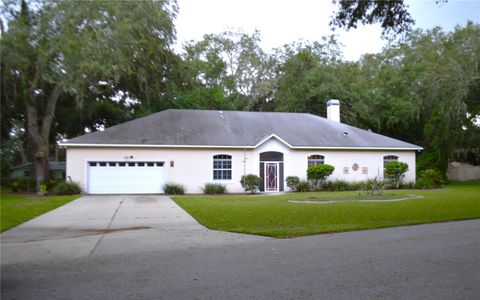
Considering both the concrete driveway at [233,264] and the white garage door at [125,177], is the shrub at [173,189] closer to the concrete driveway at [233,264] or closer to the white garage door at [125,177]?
the white garage door at [125,177]

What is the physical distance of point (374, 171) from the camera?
1099 inches

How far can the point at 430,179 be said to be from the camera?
2833cm

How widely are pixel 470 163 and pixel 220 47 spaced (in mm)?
25877

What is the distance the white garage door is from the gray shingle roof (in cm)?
130

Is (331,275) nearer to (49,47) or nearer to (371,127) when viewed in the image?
(49,47)

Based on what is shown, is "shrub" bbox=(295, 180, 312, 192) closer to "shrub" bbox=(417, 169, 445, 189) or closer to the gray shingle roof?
the gray shingle roof

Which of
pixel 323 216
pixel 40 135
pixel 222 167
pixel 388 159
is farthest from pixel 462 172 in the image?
pixel 40 135

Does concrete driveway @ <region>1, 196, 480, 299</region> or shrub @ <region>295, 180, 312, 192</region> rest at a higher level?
shrub @ <region>295, 180, 312, 192</region>

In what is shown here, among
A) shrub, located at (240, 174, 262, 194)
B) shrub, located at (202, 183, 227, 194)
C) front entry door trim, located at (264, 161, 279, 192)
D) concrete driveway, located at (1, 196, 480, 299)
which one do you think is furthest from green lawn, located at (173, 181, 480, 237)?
front entry door trim, located at (264, 161, 279, 192)

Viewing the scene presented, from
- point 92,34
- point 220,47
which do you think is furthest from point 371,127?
point 92,34

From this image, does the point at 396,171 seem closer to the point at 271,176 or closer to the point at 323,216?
the point at 271,176

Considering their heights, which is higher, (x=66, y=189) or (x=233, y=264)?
(x=66, y=189)

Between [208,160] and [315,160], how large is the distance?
6636 millimetres

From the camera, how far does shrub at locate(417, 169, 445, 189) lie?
27.5 metres
